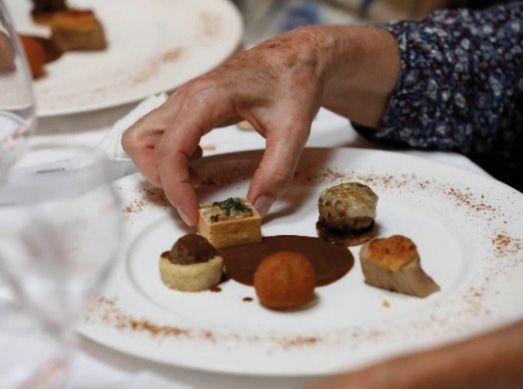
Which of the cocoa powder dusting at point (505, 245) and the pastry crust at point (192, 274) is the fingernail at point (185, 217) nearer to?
the pastry crust at point (192, 274)

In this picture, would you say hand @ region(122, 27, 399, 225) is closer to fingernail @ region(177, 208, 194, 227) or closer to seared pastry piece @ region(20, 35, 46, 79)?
fingernail @ region(177, 208, 194, 227)

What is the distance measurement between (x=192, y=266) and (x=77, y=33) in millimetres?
1280

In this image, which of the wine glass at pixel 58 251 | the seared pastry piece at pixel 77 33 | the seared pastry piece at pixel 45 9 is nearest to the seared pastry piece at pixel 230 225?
the wine glass at pixel 58 251

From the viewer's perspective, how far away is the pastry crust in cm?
112

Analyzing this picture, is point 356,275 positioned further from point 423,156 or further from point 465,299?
point 423,156

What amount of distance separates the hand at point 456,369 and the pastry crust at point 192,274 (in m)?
0.46

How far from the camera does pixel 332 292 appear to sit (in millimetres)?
1129

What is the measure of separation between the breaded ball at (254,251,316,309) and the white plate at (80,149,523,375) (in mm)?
23

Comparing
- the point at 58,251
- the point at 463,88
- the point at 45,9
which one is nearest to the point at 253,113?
the point at 463,88

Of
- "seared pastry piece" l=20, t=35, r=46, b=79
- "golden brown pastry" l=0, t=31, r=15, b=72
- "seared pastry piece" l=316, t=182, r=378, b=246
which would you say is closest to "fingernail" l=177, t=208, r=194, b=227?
"seared pastry piece" l=316, t=182, r=378, b=246

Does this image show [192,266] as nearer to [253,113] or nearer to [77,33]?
[253,113]

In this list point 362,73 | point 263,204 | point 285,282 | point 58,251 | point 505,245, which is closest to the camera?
point 58,251

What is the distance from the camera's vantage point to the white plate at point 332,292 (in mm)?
966

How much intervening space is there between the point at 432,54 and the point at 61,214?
49.0 inches
